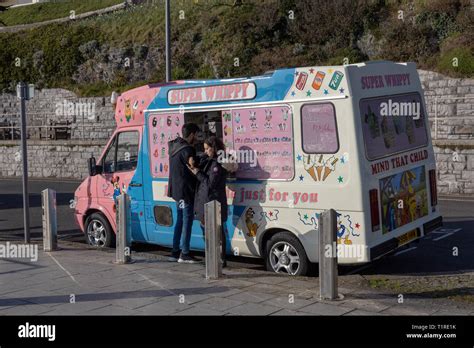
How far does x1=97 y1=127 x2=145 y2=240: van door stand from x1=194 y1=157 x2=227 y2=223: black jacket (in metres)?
1.52

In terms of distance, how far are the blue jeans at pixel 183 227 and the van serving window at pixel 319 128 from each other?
6.48ft

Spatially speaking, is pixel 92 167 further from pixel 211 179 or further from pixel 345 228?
pixel 345 228

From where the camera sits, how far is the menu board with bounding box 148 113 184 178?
9297 mm

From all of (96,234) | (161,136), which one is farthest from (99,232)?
(161,136)

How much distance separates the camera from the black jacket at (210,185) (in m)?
8.40

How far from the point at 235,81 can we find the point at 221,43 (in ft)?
76.6

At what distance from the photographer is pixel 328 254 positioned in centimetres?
682

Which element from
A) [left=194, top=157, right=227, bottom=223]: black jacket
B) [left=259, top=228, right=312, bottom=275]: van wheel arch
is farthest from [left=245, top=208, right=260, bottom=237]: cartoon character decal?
[left=194, top=157, right=227, bottom=223]: black jacket

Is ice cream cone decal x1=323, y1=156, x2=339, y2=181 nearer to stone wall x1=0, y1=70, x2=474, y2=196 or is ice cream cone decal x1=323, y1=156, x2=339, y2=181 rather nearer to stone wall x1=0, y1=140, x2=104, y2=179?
stone wall x1=0, y1=70, x2=474, y2=196

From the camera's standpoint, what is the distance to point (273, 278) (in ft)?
26.2

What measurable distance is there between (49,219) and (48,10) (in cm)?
4154

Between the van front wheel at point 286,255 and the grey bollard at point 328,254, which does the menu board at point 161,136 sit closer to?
the van front wheel at point 286,255
